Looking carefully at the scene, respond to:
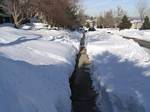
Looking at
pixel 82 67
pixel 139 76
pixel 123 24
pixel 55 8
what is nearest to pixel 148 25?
pixel 123 24

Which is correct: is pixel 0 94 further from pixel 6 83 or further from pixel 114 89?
pixel 114 89

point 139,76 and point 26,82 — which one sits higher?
point 26,82

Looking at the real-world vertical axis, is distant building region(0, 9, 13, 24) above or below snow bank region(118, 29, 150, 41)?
above

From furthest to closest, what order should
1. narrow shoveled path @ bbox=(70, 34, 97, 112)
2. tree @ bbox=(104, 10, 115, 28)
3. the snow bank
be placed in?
1. tree @ bbox=(104, 10, 115, 28)
2. the snow bank
3. narrow shoveled path @ bbox=(70, 34, 97, 112)

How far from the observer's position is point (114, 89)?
10133 mm

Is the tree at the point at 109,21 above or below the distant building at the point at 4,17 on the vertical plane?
below

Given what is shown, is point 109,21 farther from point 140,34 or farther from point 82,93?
point 82,93

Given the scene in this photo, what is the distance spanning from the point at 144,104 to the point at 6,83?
325 cm

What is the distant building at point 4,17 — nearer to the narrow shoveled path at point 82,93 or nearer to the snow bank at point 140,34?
the snow bank at point 140,34

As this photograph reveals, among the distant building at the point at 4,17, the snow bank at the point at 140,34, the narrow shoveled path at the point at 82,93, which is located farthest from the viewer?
the distant building at the point at 4,17

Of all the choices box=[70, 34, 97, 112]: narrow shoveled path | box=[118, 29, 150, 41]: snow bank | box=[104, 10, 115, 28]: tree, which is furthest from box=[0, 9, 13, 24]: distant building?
box=[104, 10, 115, 28]: tree

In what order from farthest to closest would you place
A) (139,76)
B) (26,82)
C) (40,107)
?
(139,76)
(26,82)
(40,107)

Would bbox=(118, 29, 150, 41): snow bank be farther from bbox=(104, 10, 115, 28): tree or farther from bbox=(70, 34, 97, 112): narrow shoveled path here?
bbox=(104, 10, 115, 28): tree

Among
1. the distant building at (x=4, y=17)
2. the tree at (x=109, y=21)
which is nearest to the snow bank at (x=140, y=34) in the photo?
the distant building at (x=4, y=17)
